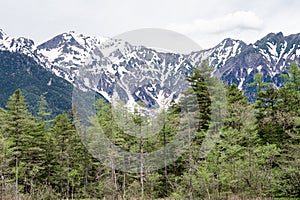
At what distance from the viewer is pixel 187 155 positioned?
23391 mm

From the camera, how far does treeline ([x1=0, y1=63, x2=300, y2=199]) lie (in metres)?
19.5

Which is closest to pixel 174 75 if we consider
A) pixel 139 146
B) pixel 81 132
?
pixel 139 146

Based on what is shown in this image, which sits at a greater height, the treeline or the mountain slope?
the mountain slope

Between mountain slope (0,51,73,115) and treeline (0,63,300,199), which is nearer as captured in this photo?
treeline (0,63,300,199)

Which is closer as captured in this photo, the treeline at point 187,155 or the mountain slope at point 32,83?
the treeline at point 187,155

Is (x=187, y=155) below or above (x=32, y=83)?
below

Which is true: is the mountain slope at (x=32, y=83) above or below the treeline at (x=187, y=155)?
above

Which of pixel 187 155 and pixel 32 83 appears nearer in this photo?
pixel 187 155

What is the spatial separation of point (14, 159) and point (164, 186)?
39.6 ft

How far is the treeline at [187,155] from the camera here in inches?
766

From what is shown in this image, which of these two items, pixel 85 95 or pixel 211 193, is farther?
pixel 85 95

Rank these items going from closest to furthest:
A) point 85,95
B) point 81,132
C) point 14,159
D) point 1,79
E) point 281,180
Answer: point 281,180
point 14,159
point 85,95
point 81,132
point 1,79

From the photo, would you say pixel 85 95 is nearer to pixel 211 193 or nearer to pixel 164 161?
pixel 164 161

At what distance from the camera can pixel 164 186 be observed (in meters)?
29.4
